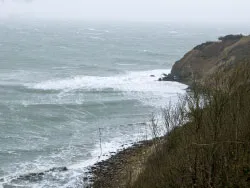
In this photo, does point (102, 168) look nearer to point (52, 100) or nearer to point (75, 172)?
point (75, 172)

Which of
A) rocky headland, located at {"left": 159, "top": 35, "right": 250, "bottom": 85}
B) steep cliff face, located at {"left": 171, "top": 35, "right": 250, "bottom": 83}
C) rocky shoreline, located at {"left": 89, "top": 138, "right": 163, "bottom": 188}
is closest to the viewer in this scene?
rocky shoreline, located at {"left": 89, "top": 138, "right": 163, "bottom": 188}

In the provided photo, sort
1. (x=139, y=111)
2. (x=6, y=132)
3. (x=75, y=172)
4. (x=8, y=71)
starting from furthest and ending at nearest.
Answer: (x=8, y=71), (x=139, y=111), (x=6, y=132), (x=75, y=172)

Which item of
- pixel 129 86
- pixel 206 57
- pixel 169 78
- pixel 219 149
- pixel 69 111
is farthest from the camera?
pixel 206 57

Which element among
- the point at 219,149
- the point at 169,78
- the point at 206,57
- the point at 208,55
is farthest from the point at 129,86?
the point at 219,149

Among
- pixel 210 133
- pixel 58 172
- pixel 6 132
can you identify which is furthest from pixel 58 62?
pixel 210 133

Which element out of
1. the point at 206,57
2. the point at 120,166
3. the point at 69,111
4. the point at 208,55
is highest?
the point at 208,55

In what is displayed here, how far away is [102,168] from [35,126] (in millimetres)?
11206

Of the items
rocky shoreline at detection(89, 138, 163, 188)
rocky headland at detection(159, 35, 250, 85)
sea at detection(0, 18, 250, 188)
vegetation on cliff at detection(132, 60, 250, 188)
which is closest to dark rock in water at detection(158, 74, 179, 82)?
rocky headland at detection(159, 35, 250, 85)

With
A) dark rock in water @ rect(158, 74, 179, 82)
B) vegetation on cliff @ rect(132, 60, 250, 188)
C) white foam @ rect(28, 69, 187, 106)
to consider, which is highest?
vegetation on cliff @ rect(132, 60, 250, 188)

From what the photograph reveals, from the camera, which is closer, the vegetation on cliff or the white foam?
the vegetation on cliff

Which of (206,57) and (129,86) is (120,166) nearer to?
(129,86)

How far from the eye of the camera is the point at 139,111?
42.9 m

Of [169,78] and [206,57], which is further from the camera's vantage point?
[206,57]

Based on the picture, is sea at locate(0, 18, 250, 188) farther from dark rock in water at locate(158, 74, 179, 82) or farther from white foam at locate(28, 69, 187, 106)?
dark rock in water at locate(158, 74, 179, 82)
